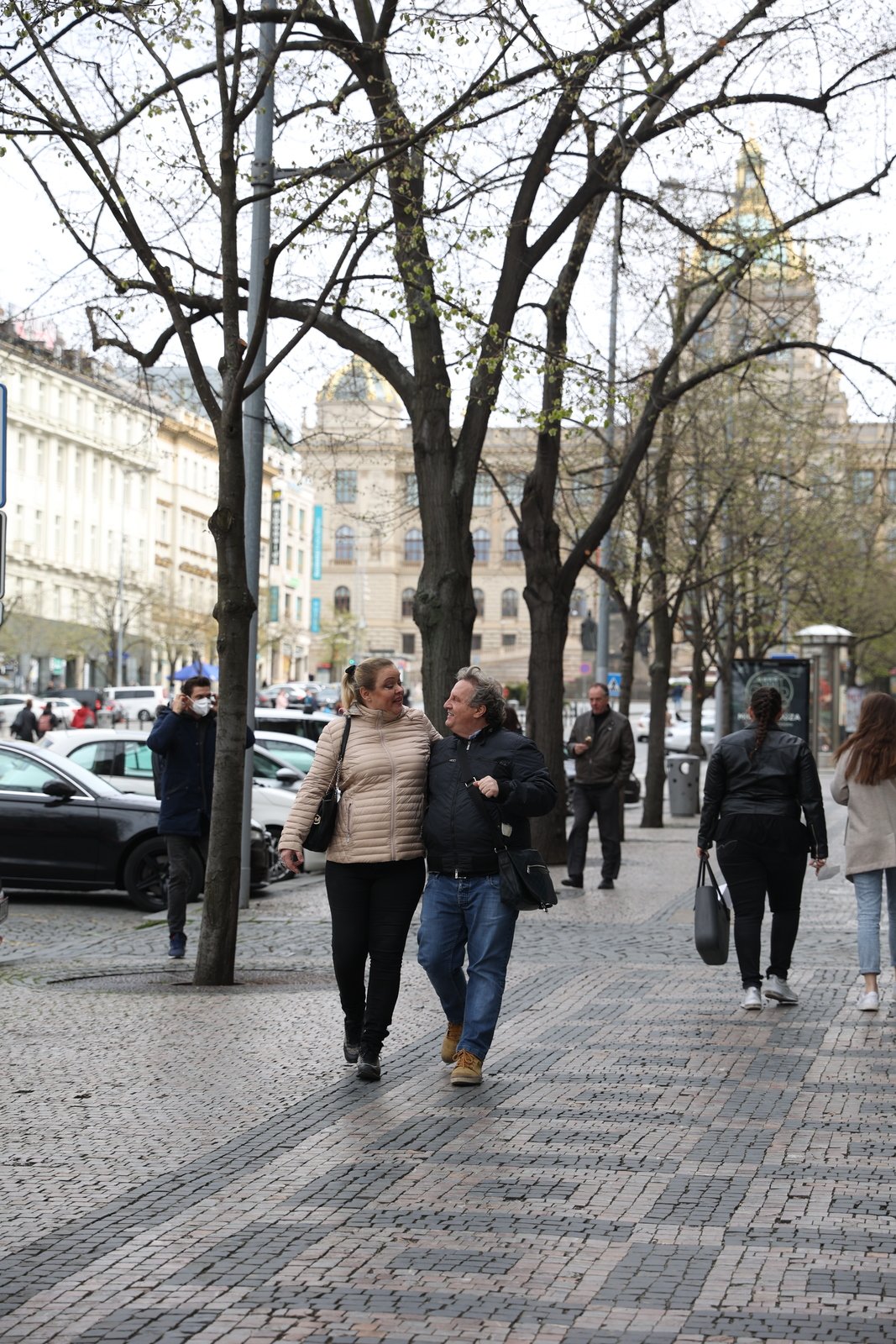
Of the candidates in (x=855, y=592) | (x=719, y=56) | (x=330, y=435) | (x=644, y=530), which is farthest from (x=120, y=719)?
(x=719, y=56)

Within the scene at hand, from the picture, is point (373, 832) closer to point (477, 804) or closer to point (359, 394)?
point (477, 804)

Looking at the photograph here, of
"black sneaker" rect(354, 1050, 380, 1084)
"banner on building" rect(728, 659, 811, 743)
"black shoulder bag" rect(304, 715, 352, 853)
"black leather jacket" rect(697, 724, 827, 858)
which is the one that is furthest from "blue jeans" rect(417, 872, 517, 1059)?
"banner on building" rect(728, 659, 811, 743)

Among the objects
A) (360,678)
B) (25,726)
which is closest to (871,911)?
(360,678)

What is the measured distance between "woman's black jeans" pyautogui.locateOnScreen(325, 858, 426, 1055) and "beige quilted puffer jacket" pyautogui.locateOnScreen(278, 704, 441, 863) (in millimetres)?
100

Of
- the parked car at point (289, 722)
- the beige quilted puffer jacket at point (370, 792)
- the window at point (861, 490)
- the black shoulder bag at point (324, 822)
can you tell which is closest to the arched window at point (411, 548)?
the window at point (861, 490)

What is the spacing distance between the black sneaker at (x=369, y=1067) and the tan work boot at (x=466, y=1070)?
36 centimetres

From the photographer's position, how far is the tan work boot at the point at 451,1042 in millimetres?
8844

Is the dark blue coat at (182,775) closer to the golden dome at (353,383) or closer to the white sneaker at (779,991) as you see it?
the white sneaker at (779,991)

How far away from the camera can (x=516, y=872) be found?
8461mm

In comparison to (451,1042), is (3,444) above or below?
above

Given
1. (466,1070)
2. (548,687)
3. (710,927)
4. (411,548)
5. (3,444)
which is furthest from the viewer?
(411,548)

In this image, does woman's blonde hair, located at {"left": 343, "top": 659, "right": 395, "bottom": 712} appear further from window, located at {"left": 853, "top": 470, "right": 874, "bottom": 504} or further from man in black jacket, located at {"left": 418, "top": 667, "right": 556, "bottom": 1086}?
window, located at {"left": 853, "top": 470, "right": 874, "bottom": 504}

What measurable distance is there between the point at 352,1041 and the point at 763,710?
10.8 feet

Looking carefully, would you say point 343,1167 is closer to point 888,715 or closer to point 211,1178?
point 211,1178
